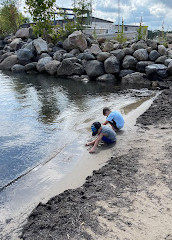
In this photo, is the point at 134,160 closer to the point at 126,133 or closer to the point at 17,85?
the point at 126,133

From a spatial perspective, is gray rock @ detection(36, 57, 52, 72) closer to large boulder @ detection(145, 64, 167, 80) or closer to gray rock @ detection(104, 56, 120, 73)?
gray rock @ detection(104, 56, 120, 73)

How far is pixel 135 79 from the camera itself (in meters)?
16.3

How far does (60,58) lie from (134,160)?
1644 centimetres

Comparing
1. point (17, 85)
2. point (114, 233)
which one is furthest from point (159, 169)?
point (17, 85)

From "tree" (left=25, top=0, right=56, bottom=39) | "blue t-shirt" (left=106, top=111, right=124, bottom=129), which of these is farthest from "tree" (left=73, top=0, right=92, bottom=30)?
"blue t-shirt" (left=106, top=111, right=124, bottom=129)

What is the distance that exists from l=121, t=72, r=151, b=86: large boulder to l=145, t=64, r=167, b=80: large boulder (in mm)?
420

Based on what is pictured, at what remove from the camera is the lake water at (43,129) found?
213 inches

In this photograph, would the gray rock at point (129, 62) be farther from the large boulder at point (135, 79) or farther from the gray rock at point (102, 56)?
the gray rock at point (102, 56)

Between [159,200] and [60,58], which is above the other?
[60,58]

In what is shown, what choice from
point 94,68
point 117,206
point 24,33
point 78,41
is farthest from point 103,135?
point 24,33

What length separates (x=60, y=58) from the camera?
810 inches

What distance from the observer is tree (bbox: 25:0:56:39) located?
2411 centimetres

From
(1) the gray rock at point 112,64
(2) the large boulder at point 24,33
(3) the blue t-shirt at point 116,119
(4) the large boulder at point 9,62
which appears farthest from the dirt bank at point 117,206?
(2) the large boulder at point 24,33

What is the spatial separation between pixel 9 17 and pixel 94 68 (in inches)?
952
